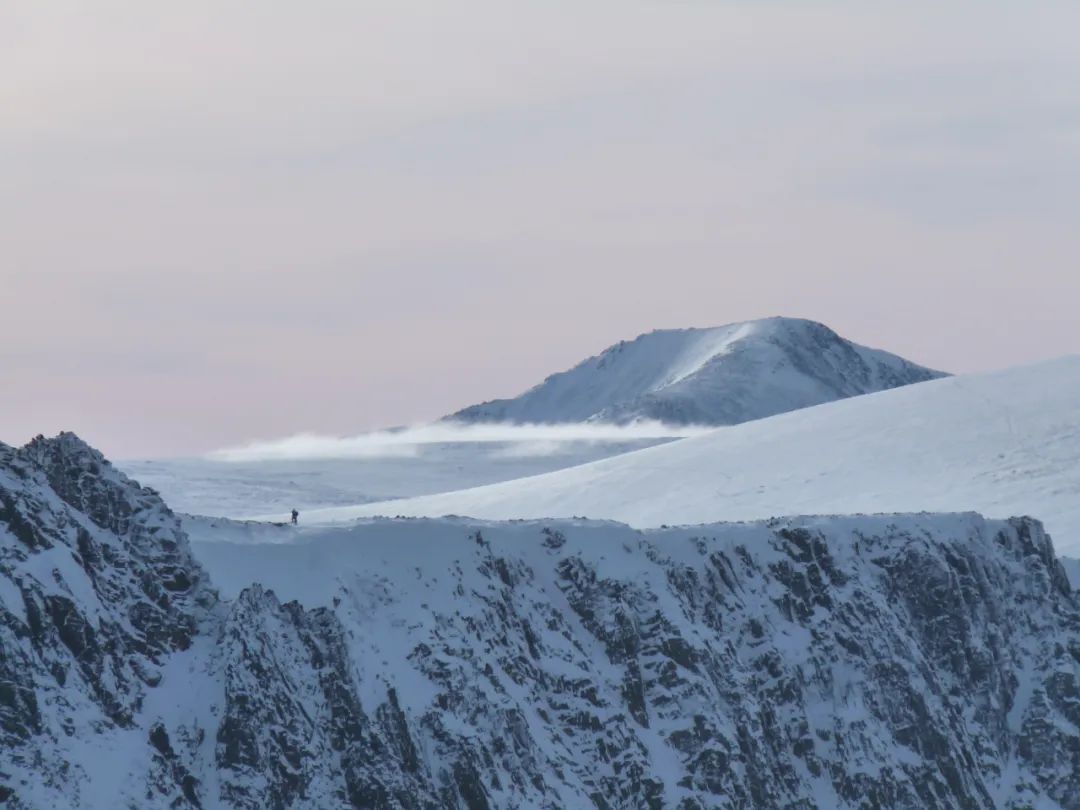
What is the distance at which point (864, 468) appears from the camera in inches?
6363

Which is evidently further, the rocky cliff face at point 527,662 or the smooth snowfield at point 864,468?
the smooth snowfield at point 864,468

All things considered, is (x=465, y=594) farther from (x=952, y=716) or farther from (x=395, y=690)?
(x=952, y=716)

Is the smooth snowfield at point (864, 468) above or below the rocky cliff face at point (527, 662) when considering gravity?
above

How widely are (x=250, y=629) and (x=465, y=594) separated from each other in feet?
45.5

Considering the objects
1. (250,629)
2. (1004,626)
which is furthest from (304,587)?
(1004,626)

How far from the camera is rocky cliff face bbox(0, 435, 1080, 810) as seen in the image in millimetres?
83438

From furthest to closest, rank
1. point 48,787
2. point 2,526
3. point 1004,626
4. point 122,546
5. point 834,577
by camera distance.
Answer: point 1004,626, point 834,577, point 122,546, point 2,526, point 48,787

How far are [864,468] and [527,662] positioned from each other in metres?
67.5

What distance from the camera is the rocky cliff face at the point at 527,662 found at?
83.4m

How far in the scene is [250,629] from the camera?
8794 centimetres

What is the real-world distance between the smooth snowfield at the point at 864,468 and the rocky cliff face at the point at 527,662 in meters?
20.7

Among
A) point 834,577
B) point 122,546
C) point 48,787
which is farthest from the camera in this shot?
point 834,577

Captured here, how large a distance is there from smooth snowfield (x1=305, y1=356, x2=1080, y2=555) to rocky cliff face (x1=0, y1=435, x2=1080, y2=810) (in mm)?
20732

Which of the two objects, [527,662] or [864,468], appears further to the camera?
[864,468]
